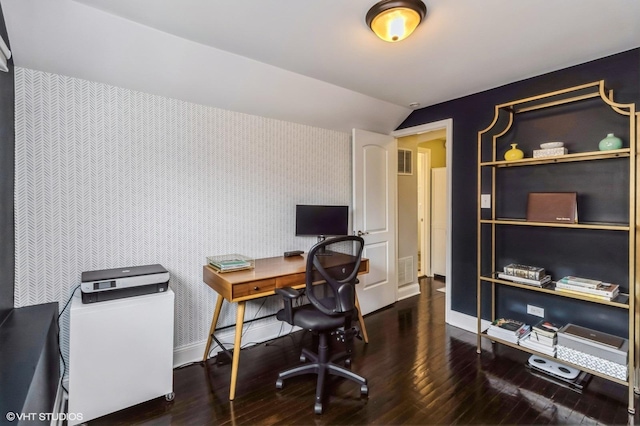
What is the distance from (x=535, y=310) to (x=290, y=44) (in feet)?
9.68

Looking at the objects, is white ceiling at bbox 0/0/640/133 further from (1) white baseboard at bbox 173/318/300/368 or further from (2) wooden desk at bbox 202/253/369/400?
(1) white baseboard at bbox 173/318/300/368

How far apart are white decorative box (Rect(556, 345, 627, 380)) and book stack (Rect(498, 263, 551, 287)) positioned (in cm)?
47

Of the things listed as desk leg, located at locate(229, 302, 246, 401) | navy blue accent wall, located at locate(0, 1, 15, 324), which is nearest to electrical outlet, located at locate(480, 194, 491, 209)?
desk leg, located at locate(229, 302, 246, 401)

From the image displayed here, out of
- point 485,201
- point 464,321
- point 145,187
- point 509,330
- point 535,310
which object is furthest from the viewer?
point 464,321

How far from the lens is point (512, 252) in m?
2.76

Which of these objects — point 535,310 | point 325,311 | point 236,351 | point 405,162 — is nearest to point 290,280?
point 325,311

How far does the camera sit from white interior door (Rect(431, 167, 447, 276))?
4.89 m

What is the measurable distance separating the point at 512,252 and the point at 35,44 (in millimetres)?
3825

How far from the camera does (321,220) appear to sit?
299 cm

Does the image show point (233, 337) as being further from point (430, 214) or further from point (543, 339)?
point (430, 214)

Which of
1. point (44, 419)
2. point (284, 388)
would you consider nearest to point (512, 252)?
point (284, 388)

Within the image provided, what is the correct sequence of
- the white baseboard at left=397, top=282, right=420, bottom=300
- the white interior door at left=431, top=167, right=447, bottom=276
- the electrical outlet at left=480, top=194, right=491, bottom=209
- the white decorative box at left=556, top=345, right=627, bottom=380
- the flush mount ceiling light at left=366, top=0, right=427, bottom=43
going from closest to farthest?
the flush mount ceiling light at left=366, top=0, right=427, bottom=43, the white decorative box at left=556, top=345, right=627, bottom=380, the electrical outlet at left=480, top=194, right=491, bottom=209, the white baseboard at left=397, top=282, right=420, bottom=300, the white interior door at left=431, top=167, right=447, bottom=276

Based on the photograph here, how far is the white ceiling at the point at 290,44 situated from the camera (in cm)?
164

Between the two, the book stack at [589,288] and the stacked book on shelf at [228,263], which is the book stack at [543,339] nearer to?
the book stack at [589,288]
